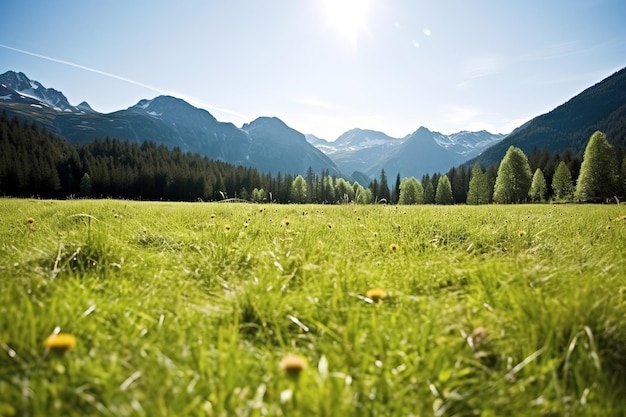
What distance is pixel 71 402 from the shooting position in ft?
5.11

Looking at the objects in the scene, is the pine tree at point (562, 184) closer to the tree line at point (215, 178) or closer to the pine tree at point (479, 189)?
the tree line at point (215, 178)

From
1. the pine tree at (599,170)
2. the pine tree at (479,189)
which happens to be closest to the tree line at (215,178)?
the pine tree at (599,170)

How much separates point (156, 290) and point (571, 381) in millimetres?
3229

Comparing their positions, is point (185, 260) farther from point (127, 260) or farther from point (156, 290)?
point (156, 290)

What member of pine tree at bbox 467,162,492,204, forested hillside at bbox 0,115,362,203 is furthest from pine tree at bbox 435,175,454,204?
forested hillside at bbox 0,115,362,203

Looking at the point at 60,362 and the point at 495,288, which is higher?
the point at 495,288

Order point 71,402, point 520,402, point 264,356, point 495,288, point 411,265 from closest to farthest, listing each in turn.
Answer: point 71,402, point 520,402, point 264,356, point 495,288, point 411,265

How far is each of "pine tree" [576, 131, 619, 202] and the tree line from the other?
0.12 metres

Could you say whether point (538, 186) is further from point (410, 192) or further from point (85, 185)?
point (85, 185)

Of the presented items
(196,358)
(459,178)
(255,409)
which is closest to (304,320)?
(196,358)

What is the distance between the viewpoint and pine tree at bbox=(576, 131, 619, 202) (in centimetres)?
5162

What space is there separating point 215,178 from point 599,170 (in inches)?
3790

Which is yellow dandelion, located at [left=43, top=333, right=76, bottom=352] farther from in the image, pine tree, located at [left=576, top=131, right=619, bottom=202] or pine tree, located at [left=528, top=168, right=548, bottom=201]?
pine tree, located at [left=528, top=168, right=548, bottom=201]

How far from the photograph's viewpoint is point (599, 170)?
52156mm
